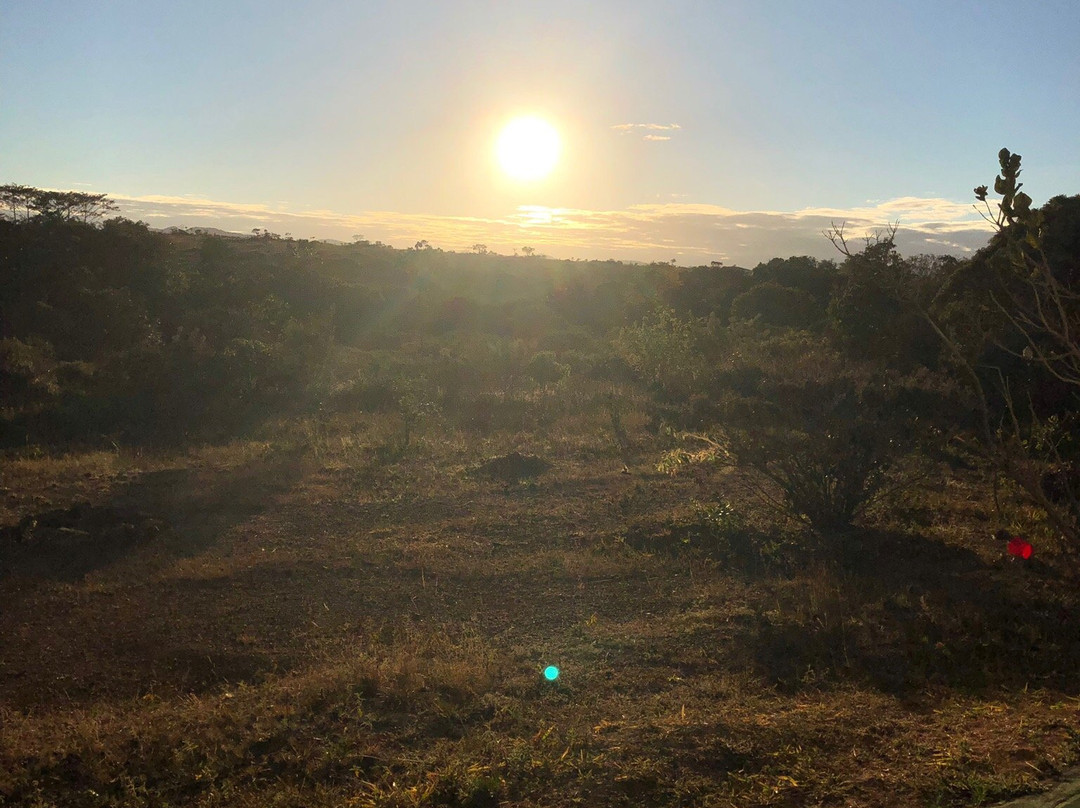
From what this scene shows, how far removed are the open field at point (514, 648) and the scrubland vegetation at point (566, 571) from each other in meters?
0.03

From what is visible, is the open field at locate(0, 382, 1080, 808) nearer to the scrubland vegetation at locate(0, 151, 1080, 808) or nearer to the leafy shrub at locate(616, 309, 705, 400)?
the scrubland vegetation at locate(0, 151, 1080, 808)

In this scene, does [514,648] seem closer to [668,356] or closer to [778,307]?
[668,356]

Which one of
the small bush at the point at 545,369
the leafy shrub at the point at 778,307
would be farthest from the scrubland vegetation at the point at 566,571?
the leafy shrub at the point at 778,307

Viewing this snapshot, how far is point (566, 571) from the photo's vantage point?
8484 mm

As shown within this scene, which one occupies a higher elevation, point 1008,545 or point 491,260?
point 491,260

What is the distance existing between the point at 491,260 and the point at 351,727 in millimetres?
50816

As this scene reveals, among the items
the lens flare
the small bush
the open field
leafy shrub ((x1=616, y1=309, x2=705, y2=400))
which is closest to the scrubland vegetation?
the open field

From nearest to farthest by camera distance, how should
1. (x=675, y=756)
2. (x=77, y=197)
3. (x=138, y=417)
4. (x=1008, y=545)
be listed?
(x=675, y=756) → (x=1008, y=545) → (x=138, y=417) → (x=77, y=197)

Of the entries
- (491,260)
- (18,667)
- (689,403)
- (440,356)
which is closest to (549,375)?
(440,356)

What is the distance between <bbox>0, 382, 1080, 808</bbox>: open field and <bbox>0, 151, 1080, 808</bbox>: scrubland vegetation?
32mm

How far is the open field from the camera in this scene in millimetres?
3973

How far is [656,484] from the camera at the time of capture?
12211mm

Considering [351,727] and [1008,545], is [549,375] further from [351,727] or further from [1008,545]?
[351,727]

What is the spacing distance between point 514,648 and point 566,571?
7.06 ft
